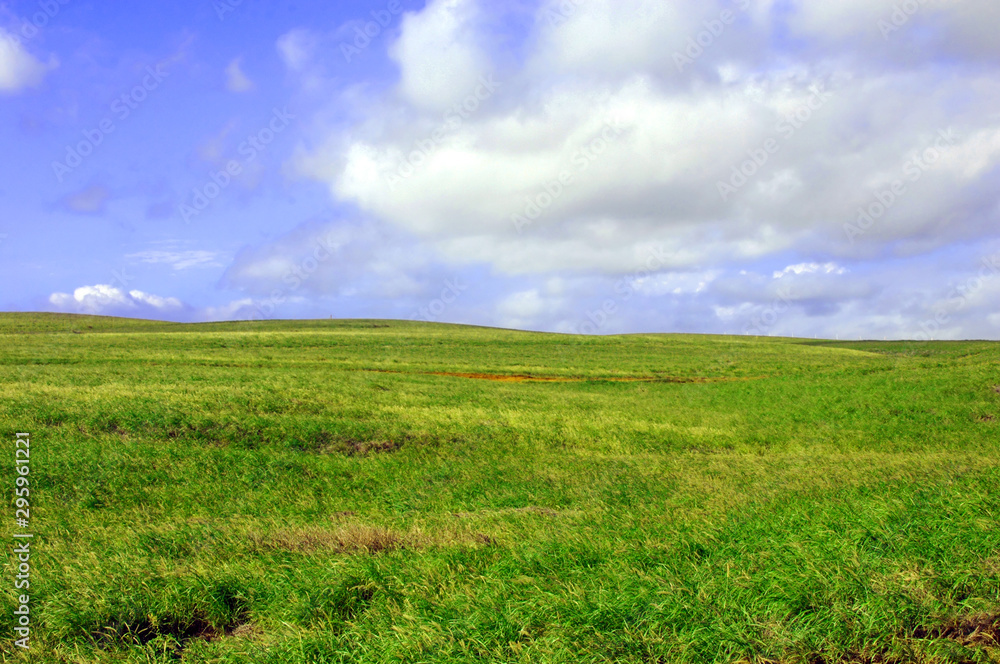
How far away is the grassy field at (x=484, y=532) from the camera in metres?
4.48

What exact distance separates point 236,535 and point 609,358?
52.9 meters

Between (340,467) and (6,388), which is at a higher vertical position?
(6,388)

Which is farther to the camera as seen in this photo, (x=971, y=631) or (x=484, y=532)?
(x=484, y=532)

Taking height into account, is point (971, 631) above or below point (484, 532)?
above

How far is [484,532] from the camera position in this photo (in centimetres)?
737

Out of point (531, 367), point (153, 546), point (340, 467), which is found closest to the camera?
point (153, 546)

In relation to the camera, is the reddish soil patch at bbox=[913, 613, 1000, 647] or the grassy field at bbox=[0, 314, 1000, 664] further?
the grassy field at bbox=[0, 314, 1000, 664]

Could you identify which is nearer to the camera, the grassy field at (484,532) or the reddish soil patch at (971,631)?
the reddish soil patch at (971,631)

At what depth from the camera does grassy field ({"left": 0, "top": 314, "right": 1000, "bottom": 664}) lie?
4.48 meters

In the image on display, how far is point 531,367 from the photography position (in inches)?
1866

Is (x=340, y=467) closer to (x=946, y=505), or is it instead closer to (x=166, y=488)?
(x=166, y=488)

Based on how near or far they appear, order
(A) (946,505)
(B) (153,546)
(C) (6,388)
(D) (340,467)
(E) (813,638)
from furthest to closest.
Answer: (C) (6,388) < (D) (340,467) < (B) (153,546) < (A) (946,505) < (E) (813,638)

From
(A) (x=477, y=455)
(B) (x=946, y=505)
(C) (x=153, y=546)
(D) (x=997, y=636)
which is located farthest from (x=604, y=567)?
(A) (x=477, y=455)

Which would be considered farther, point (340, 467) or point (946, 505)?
point (340, 467)
